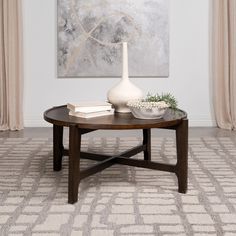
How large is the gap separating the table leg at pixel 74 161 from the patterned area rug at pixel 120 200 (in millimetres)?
65

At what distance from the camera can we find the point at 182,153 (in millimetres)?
2996

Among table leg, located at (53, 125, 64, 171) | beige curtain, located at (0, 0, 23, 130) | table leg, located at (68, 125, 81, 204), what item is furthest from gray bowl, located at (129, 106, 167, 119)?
beige curtain, located at (0, 0, 23, 130)

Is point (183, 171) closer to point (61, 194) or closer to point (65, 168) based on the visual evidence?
point (61, 194)

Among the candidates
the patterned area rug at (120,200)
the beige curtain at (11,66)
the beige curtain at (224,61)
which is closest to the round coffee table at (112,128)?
the patterned area rug at (120,200)

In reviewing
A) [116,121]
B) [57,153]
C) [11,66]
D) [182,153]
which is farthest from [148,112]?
[11,66]

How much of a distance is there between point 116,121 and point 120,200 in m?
0.48

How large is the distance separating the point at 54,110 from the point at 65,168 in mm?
499

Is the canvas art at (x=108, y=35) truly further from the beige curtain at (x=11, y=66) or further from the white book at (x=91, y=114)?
the white book at (x=91, y=114)

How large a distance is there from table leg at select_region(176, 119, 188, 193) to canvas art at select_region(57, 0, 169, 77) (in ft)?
8.63

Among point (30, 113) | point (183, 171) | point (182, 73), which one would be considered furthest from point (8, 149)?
point (182, 73)

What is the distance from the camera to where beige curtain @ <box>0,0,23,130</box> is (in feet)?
17.3

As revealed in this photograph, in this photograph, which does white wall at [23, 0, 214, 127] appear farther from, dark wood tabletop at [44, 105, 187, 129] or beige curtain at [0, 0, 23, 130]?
dark wood tabletop at [44, 105, 187, 129]

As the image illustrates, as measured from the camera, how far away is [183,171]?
9.94ft

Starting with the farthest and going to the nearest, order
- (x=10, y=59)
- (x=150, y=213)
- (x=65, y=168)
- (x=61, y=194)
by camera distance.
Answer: (x=10, y=59)
(x=65, y=168)
(x=61, y=194)
(x=150, y=213)
